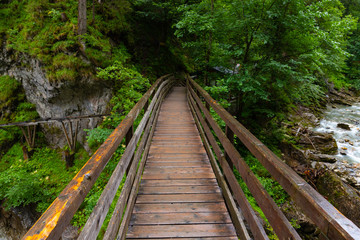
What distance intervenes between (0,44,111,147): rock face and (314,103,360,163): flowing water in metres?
12.0

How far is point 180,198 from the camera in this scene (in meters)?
2.97

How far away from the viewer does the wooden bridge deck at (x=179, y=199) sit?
2.38m

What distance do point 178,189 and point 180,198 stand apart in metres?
0.23

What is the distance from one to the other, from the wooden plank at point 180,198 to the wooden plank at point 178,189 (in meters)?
0.08

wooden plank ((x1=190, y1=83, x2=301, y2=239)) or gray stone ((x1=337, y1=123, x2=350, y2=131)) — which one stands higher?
wooden plank ((x1=190, y1=83, x2=301, y2=239))

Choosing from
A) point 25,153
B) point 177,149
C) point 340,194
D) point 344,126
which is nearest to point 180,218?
point 177,149

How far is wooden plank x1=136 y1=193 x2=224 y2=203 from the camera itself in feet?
9.50

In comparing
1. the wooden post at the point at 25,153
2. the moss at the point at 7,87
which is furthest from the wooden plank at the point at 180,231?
the moss at the point at 7,87

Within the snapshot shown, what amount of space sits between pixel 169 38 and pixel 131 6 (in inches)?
205

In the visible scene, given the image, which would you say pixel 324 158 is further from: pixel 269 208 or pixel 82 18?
pixel 82 18

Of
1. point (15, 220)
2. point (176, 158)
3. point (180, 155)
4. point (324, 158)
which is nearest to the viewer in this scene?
point (176, 158)

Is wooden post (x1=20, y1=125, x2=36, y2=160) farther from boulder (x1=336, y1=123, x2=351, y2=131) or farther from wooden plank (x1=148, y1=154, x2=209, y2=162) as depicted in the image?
boulder (x1=336, y1=123, x2=351, y2=131)

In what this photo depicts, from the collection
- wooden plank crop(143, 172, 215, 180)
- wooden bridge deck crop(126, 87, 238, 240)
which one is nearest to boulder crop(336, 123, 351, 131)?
wooden bridge deck crop(126, 87, 238, 240)

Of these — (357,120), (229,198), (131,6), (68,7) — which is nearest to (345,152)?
(357,120)
